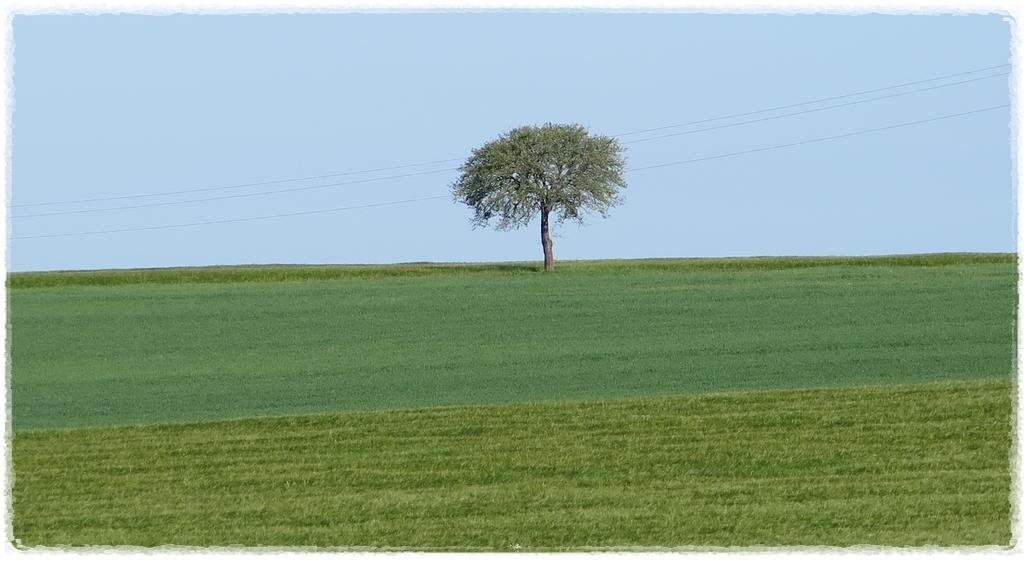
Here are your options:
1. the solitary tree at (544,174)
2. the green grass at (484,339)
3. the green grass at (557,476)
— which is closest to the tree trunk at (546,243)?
the solitary tree at (544,174)

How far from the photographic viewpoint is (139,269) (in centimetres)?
5072

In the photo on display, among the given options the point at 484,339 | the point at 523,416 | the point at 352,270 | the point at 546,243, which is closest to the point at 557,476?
the point at 523,416

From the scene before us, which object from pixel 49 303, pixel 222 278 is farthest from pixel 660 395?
pixel 222 278

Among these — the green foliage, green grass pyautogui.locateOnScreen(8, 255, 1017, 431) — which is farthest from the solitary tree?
green grass pyautogui.locateOnScreen(8, 255, 1017, 431)

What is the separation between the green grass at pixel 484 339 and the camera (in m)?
21.7

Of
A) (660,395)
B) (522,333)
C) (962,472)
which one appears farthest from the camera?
(522,333)

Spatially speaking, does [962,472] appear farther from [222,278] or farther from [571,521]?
[222,278]

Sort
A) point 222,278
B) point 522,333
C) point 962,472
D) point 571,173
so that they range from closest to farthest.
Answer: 1. point 962,472
2. point 522,333
3. point 222,278
4. point 571,173

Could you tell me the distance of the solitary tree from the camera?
56.8 metres

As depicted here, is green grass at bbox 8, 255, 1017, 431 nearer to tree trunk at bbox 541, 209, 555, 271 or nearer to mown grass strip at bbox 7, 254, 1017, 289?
mown grass strip at bbox 7, 254, 1017, 289

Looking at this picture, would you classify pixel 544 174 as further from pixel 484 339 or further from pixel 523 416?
pixel 523 416

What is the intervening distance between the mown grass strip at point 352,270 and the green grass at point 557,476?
78.5 ft

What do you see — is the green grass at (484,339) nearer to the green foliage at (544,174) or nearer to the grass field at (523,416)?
the grass field at (523,416)

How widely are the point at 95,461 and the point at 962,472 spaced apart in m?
10.3
